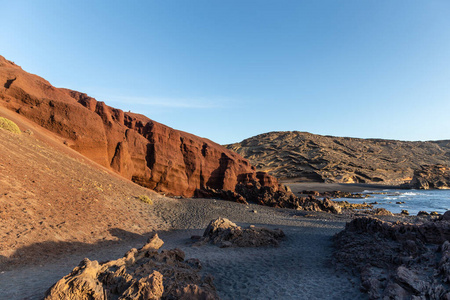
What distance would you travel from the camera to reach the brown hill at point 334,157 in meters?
82.3

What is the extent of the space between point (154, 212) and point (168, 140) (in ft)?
54.3

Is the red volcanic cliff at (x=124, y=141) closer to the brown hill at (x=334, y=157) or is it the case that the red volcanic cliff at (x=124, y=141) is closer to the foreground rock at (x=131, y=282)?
the foreground rock at (x=131, y=282)

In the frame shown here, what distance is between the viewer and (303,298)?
688 centimetres

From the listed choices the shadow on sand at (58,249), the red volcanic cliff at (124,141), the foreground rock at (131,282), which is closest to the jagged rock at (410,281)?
the foreground rock at (131,282)

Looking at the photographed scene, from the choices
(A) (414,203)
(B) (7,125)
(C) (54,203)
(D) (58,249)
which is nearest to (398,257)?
(D) (58,249)

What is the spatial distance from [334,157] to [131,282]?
304 feet

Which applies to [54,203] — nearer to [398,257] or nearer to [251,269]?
[251,269]

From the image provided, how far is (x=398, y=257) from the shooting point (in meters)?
7.96

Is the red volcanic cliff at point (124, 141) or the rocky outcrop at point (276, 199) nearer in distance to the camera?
the red volcanic cliff at point (124, 141)

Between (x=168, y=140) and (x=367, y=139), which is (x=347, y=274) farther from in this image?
A: (x=367, y=139)

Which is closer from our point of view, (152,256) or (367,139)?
(152,256)

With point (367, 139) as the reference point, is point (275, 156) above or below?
below

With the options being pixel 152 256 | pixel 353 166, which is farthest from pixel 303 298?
pixel 353 166

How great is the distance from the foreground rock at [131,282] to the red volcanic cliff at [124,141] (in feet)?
68.1
